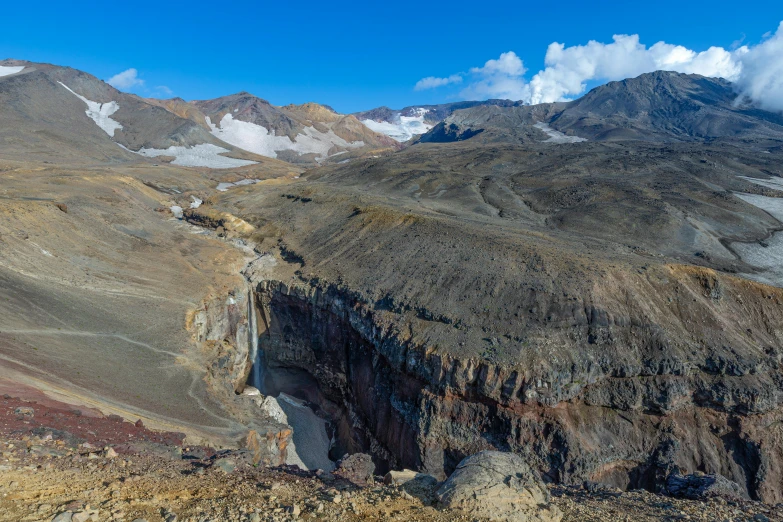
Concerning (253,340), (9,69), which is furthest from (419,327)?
(9,69)

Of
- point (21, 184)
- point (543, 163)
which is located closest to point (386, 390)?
point (21, 184)

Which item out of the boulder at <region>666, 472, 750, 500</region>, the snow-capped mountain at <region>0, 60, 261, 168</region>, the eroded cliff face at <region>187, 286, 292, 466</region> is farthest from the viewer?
the snow-capped mountain at <region>0, 60, 261, 168</region>

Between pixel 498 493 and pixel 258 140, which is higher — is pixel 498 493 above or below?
below

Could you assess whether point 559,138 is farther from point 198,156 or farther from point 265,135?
point 198,156

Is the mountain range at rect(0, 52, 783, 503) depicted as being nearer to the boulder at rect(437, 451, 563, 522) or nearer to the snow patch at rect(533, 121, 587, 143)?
the boulder at rect(437, 451, 563, 522)

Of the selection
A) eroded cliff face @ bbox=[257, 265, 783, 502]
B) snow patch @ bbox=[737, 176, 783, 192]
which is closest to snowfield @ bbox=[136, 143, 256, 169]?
eroded cliff face @ bbox=[257, 265, 783, 502]

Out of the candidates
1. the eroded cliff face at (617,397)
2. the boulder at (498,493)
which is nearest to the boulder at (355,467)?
the eroded cliff face at (617,397)

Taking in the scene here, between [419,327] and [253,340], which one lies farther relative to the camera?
[253,340]
